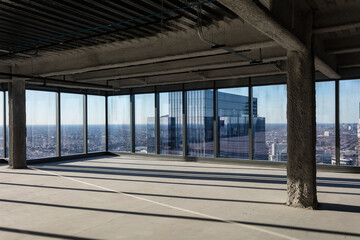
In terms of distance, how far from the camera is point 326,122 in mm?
11812

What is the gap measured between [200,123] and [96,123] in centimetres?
599

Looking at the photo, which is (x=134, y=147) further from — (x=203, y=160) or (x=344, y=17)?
(x=344, y=17)

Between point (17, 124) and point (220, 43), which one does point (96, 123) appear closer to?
point (17, 124)

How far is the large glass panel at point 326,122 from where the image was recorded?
38.3 feet

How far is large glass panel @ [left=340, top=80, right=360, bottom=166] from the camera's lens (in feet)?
37.0

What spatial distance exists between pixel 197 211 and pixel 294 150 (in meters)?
2.40

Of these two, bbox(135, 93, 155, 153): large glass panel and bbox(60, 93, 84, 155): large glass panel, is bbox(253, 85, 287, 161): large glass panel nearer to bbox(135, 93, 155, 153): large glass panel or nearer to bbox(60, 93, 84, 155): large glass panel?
bbox(135, 93, 155, 153): large glass panel

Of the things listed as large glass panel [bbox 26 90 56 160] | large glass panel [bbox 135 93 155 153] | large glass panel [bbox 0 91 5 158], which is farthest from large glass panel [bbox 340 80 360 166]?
large glass panel [bbox 0 91 5 158]

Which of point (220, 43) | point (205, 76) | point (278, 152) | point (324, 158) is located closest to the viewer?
point (220, 43)

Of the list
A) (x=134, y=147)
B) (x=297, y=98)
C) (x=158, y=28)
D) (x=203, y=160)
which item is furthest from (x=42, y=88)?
(x=297, y=98)

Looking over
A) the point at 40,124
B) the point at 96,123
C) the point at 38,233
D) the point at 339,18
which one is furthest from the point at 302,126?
the point at 96,123

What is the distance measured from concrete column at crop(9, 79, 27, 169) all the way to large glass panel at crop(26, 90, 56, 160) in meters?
1.46

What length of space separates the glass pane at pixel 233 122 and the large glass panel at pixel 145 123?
3702mm

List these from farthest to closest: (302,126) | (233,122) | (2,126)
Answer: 1. (2,126)
2. (233,122)
3. (302,126)
